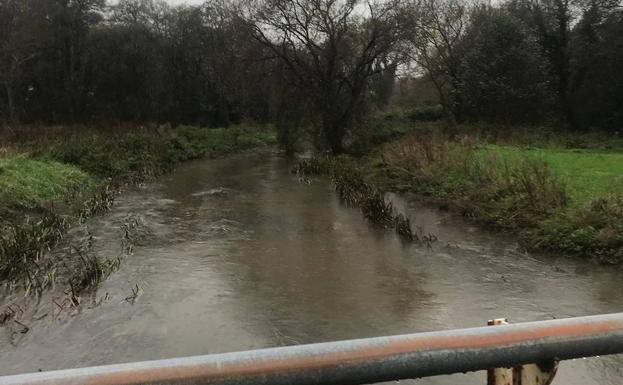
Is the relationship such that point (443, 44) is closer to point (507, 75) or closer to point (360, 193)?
point (507, 75)

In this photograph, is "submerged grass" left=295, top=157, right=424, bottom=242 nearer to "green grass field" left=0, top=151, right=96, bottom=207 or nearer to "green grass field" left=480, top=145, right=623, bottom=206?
"green grass field" left=480, top=145, right=623, bottom=206

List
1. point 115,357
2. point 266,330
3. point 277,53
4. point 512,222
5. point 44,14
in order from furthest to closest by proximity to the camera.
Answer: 1. point 44,14
2. point 277,53
3. point 512,222
4. point 266,330
5. point 115,357

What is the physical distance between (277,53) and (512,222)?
16.4m

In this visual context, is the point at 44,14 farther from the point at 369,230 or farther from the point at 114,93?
the point at 369,230

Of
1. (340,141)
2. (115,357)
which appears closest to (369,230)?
(115,357)

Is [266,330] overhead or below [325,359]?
below

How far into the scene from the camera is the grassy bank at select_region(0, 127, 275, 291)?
7973 mm

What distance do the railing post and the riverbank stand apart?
7233mm

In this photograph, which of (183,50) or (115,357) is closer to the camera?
(115,357)

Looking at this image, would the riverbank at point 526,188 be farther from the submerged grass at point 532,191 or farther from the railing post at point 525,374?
the railing post at point 525,374

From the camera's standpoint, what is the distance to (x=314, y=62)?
979 inches

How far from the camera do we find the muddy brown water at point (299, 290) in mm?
5684

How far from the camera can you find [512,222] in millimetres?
10312

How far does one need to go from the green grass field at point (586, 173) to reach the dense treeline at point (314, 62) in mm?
8387
